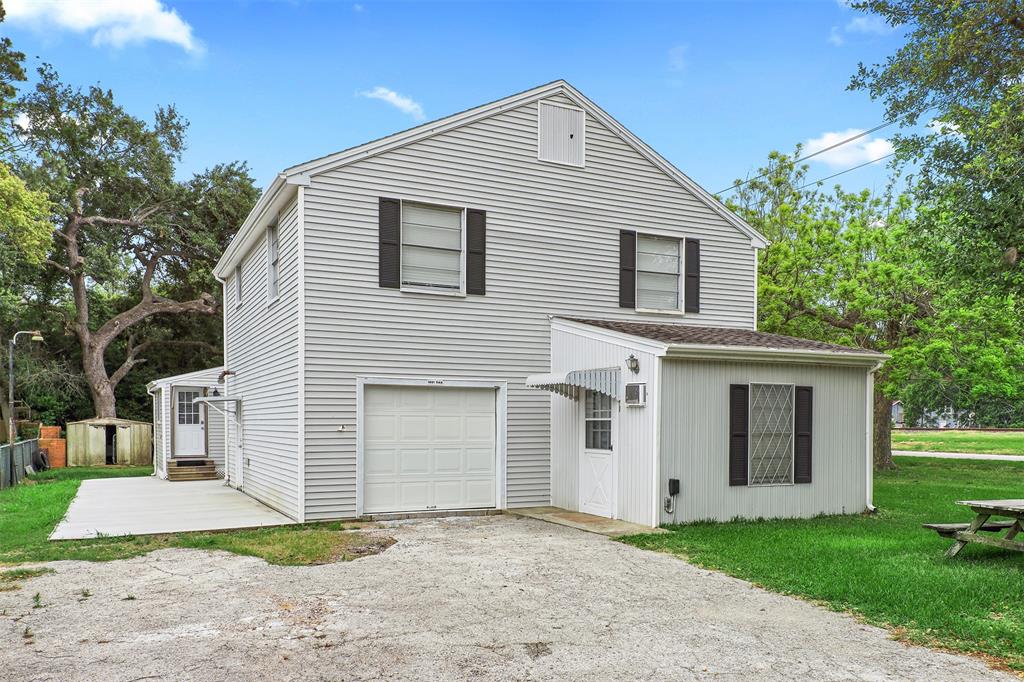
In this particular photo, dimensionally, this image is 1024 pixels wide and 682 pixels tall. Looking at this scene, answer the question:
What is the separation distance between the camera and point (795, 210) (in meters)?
21.7

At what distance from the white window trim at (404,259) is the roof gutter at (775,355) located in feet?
11.8

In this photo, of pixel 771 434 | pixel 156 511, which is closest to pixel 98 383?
pixel 156 511

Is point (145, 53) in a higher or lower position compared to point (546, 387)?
higher

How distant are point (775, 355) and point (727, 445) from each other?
4.76 ft

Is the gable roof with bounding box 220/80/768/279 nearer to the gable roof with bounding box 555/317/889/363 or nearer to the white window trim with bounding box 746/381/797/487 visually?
the gable roof with bounding box 555/317/889/363

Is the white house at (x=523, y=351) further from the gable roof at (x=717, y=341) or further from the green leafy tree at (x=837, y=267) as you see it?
the green leafy tree at (x=837, y=267)

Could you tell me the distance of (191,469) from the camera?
19.2 m

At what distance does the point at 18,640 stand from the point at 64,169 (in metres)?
24.2

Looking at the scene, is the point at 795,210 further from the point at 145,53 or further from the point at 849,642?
the point at 145,53

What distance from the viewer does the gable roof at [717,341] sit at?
1045 centimetres

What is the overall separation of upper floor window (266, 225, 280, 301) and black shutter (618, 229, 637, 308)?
19.0ft

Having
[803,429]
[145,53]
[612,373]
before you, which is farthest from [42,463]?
[803,429]

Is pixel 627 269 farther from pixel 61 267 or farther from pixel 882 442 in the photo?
pixel 61 267

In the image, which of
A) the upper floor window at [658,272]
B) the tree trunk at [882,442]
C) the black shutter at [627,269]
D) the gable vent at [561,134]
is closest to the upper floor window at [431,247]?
the gable vent at [561,134]
